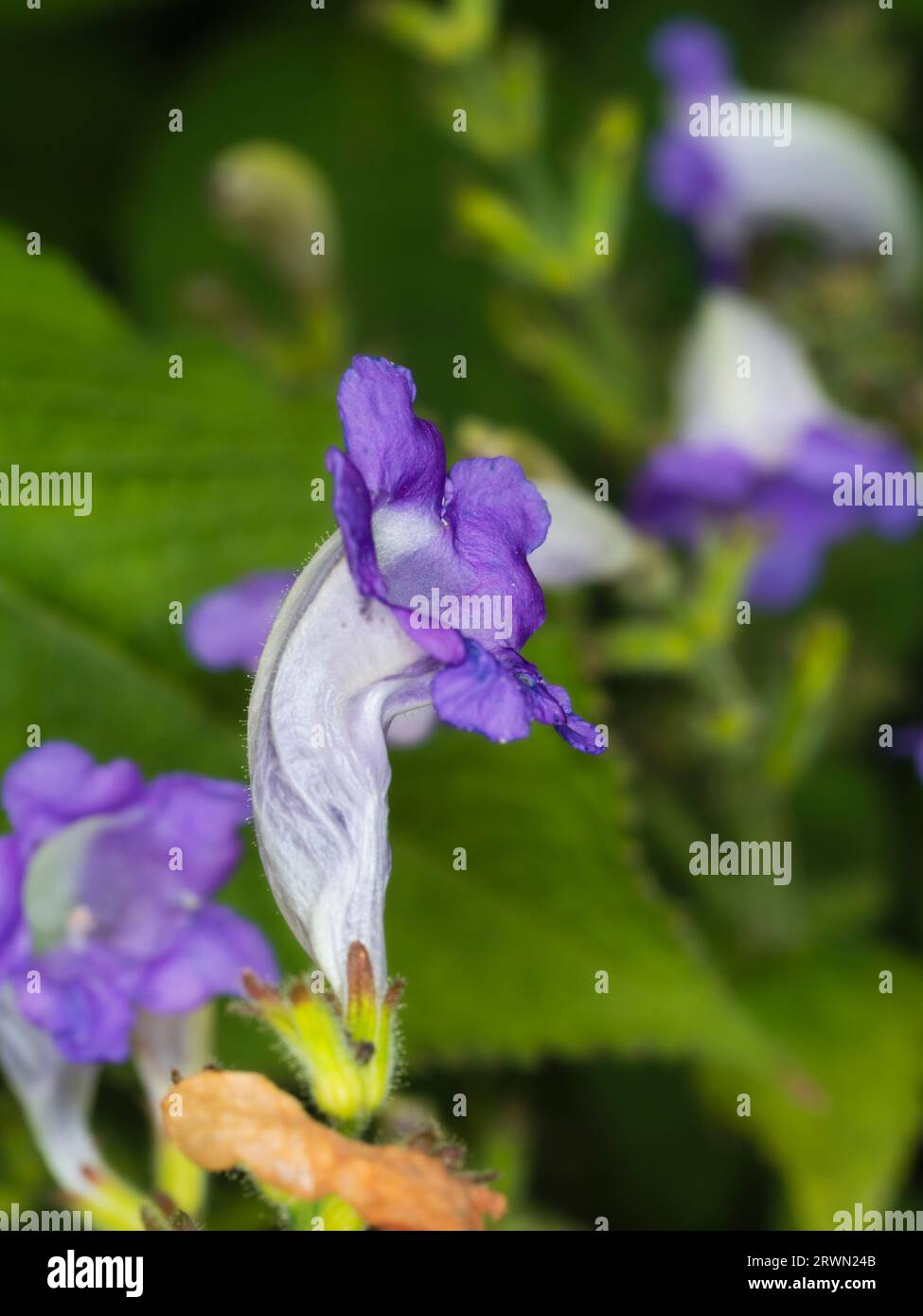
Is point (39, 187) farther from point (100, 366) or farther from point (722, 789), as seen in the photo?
point (722, 789)

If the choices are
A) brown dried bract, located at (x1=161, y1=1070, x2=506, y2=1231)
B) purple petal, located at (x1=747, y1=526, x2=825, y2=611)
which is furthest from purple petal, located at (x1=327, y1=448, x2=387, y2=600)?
purple petal, located at (x1=747, y1=526, x2=825, y2=611)

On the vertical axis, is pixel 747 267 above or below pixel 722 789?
above

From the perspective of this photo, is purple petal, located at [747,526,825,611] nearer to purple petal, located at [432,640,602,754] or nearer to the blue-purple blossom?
the blue-purple blossom

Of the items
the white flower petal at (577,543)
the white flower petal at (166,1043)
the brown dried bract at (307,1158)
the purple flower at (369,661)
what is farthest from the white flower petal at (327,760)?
the white flower petal at (577,543)

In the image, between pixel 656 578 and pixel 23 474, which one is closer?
pixel 23 474

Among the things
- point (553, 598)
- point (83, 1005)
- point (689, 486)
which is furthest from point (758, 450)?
point (83, 1005)

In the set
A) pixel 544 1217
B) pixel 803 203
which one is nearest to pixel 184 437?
pixel 544 1217
